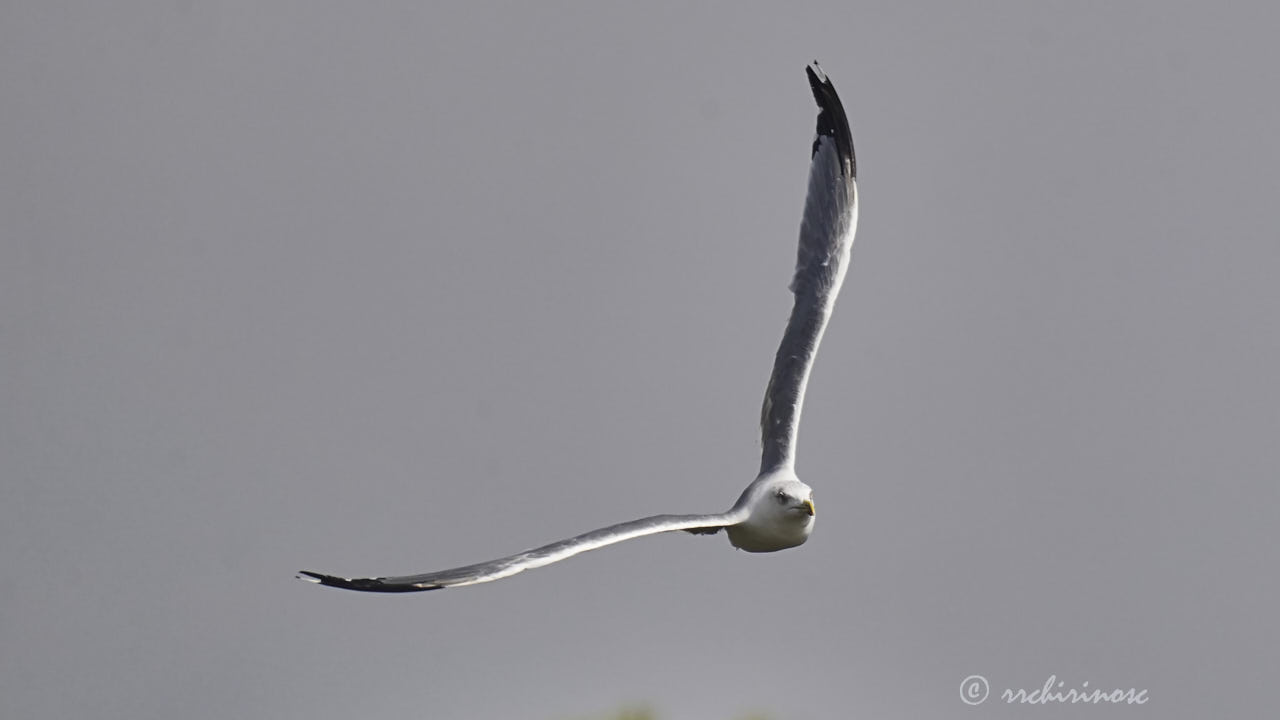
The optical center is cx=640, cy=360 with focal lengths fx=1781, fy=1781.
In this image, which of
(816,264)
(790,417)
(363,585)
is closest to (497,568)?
(363,585)

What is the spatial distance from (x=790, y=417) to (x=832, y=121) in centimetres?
318

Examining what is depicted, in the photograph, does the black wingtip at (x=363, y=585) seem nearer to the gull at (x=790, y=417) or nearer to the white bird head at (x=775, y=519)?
the gull at (x=790, y=417)

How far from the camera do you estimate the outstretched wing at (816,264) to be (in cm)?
1538

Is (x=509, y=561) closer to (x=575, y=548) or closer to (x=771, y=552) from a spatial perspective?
(x=575, y=548)

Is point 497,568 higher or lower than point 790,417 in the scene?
lower

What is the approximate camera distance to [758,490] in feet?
45.9

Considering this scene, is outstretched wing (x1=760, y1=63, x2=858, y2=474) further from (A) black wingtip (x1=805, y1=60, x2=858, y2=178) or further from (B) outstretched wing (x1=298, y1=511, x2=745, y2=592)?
(B) outstretched wing (x1=298, y1=511, x2=745, y2=592)

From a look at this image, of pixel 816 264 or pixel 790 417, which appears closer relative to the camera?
pixel 790 417

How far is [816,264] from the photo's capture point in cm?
1634

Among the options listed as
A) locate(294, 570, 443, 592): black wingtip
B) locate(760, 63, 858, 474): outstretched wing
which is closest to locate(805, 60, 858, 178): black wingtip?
locate(760, 63, 858, 474): outstretched wing

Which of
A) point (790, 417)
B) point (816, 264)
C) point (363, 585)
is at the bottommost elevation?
point (363, 585)

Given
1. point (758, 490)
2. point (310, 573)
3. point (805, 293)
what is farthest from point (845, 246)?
point (310, 573)

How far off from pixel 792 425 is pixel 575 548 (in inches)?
175

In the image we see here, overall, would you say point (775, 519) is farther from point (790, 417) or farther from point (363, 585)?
point (363, 585)
